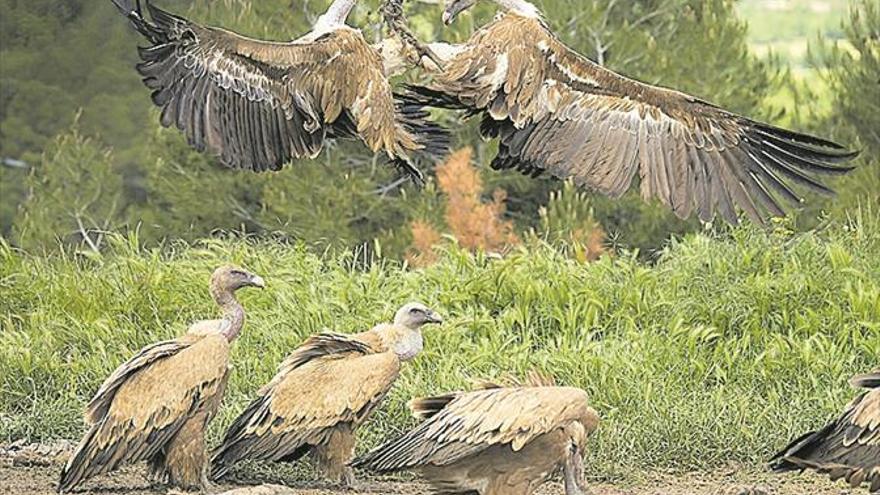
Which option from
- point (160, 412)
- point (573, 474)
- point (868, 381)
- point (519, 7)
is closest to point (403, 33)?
point (519, 7)

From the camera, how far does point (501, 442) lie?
4.48 metres

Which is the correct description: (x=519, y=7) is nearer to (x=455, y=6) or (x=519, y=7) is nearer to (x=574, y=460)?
(x=455, y=6)

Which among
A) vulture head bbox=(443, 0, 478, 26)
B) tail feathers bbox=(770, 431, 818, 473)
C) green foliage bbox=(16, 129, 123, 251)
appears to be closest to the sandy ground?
tail feathers bbox=(770, 431, 818, 473)

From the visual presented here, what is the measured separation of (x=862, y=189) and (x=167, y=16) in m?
8.09

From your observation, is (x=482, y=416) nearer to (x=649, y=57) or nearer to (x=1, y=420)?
(x=1, y=420)

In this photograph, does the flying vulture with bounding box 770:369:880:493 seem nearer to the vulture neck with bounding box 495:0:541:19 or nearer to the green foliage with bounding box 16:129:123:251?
the vulture neck with bounding box 495:0:541:19

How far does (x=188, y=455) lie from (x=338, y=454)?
458 millimetres

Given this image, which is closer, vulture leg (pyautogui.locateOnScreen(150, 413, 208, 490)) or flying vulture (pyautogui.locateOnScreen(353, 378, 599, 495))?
flying vulture (pyautogui.locateOnScreen(353, 378, 599, 495))

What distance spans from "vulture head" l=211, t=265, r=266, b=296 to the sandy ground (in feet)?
2.02

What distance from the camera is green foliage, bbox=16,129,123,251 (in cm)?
1357

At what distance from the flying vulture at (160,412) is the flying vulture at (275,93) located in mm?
608

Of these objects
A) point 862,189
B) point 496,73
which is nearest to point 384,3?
point 496,73

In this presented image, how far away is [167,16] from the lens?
482 cm

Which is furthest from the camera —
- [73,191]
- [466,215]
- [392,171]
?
[73,191]
